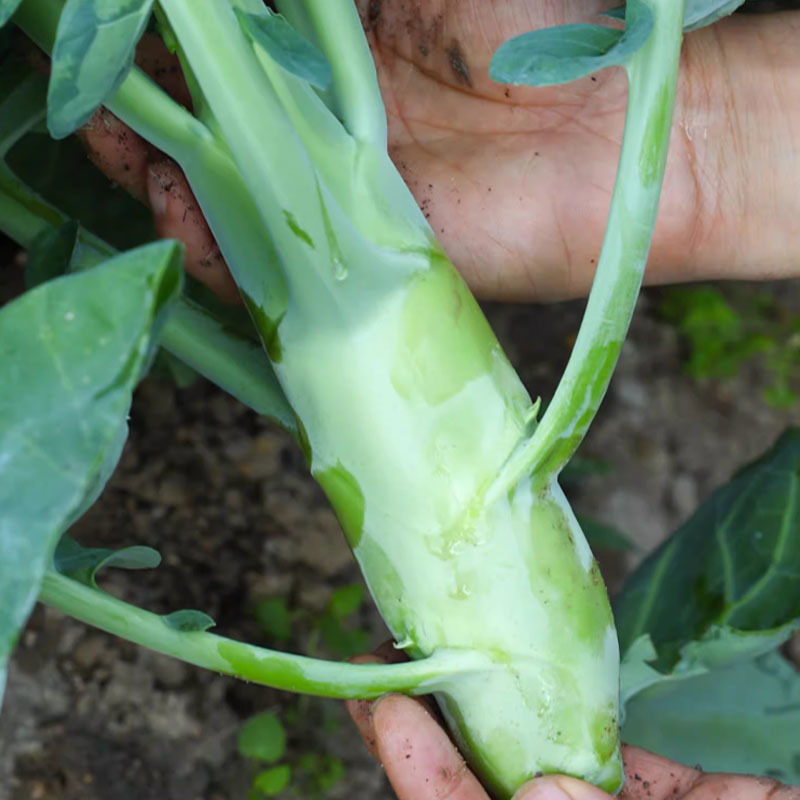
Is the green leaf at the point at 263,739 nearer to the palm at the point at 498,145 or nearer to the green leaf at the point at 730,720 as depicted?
the green leaf at the point at 730,720

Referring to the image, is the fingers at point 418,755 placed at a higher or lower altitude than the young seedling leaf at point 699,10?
lower

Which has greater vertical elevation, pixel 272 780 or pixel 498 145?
pixel 498 145

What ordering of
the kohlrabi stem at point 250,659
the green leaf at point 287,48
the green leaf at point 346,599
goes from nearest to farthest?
the green leaf at point 287,48 → the kohlrabi stem at point 250,659 → the green leaf at point 346,599

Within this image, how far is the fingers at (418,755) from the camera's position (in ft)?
2.81

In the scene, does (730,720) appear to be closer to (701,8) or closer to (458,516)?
(458,516)

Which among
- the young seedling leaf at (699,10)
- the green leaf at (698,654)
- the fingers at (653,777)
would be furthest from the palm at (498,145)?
the fingers at (653,777)

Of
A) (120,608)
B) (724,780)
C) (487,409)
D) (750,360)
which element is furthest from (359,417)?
(750,360)

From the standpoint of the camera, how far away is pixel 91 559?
0.84 meters

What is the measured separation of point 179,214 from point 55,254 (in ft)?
0.60

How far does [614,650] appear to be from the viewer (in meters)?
0.89

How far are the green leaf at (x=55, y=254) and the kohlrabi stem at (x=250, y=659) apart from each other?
306 millimetres

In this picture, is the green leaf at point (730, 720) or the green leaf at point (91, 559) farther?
the green leaf at point (730, 720)

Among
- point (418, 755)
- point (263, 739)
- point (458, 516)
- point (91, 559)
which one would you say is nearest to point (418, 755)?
point (418, 755)

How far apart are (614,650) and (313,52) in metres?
0.59
